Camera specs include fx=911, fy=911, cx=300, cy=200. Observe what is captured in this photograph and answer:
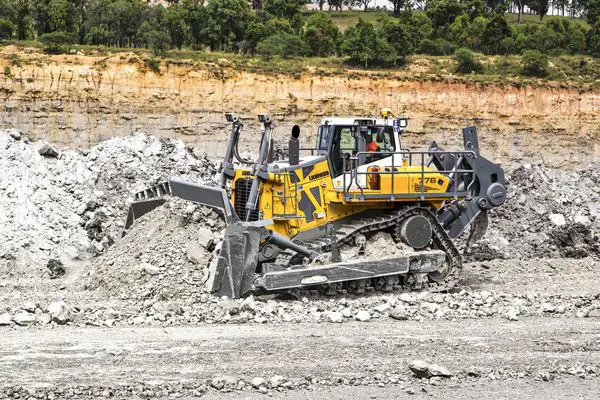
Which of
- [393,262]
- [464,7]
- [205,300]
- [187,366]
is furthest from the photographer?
[464,7]

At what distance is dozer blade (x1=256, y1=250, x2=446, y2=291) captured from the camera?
1457 centimetres

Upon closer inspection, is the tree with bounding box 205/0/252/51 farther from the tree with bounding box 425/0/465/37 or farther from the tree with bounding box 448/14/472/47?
the tree with bounding box 425/0/465/37

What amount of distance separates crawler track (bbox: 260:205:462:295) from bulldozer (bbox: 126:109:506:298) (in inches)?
0.7

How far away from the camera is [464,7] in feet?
227

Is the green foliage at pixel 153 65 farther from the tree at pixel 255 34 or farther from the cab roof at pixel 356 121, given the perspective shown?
the tree at pixel 255 34

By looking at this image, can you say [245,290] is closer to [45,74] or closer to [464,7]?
[45,74]

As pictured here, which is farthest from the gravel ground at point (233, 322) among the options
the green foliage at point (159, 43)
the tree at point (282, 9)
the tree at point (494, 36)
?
the tree at point (282, 9)

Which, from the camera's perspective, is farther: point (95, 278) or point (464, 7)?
point (464, 7)

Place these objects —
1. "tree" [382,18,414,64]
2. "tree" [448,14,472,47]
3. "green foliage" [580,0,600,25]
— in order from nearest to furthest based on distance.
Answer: "tree" [382,18,414,64] → "tree" [448,14,472,47] → "green foliage" [580,0,600,25]

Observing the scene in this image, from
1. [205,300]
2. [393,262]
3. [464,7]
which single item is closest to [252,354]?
[205,300]

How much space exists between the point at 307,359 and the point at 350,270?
373cm

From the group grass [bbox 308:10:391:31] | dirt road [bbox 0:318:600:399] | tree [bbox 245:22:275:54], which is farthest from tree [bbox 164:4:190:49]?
dirt road [bbox 0:318:600:399]

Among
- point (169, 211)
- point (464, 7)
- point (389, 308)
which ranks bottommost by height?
Answer: point (389, 308)

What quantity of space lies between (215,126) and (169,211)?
1373 centimetres
